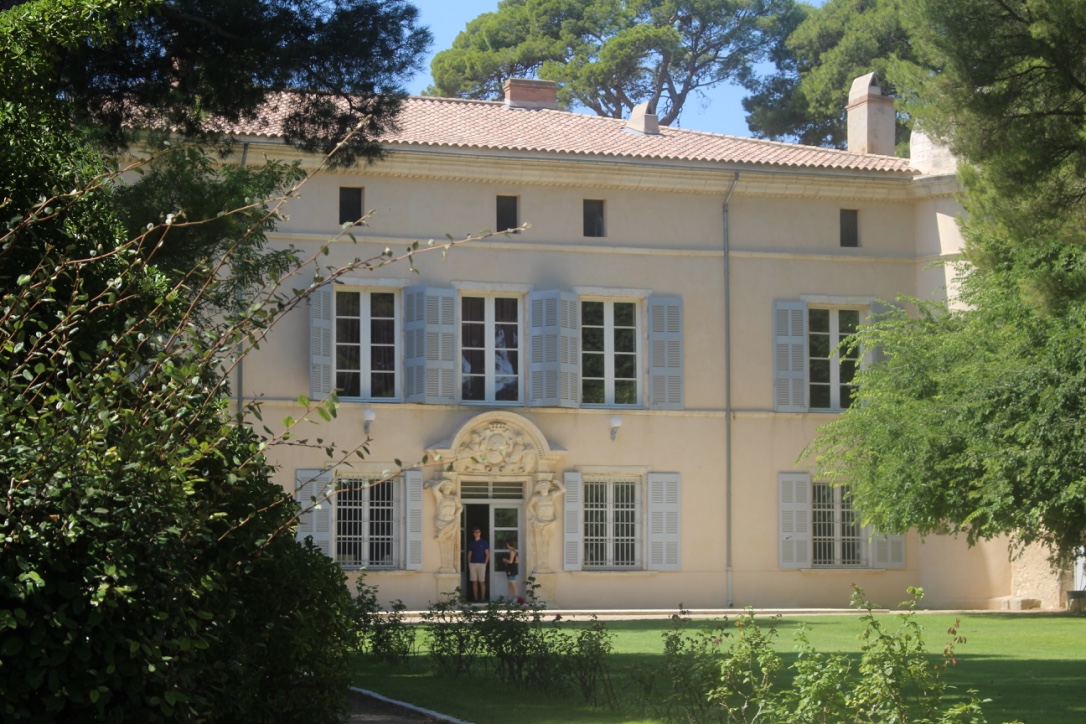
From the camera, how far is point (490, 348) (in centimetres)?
2712

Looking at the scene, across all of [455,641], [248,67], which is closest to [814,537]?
[455,641]

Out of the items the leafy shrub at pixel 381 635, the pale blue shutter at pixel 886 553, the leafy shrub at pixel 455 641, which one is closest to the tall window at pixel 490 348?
the pale blue shutter at pixel 886 553

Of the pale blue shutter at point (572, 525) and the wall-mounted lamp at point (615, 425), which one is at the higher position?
the wall-mounted lamp at point (615, 425)

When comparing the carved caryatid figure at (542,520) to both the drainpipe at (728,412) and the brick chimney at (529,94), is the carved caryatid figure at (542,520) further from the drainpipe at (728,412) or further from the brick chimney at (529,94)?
the brick chimney at (529,94)

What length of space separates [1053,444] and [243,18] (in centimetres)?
1409

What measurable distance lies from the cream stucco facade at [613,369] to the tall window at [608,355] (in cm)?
4

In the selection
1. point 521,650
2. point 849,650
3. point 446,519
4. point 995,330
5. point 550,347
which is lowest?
point 849,650

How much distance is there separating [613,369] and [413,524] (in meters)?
4.70

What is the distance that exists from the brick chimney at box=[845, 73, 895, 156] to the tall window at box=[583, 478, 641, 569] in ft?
31.2

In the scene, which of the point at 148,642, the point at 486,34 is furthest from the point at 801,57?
the point at 148,642

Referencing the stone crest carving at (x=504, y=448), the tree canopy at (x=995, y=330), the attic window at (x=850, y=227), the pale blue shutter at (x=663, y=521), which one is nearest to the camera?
the tree canopy at (x=995, y=330)

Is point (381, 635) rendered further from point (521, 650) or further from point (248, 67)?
point (248, 67)

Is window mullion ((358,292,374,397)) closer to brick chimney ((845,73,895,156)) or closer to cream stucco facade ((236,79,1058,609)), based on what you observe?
cream stucco facade ((236,79,1058,609))

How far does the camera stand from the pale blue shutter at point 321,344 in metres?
25.8
